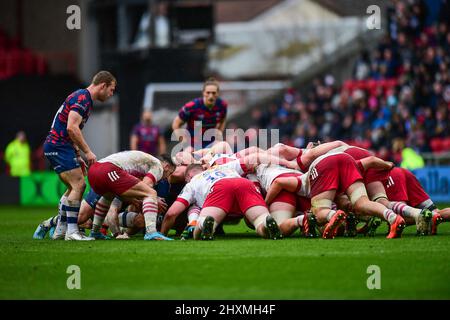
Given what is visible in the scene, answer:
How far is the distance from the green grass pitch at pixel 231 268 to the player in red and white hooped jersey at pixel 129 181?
48cm

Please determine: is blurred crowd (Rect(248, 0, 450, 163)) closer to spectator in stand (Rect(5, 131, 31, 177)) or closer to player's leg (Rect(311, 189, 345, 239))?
spectator in stand (Rect(5, 131, 31, 177))

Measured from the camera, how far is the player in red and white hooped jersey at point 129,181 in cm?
1298

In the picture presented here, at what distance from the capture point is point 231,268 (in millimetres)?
9969

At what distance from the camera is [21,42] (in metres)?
41.8

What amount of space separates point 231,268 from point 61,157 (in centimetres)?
437

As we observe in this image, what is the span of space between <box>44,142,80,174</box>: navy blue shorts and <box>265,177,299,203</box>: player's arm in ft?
8.73

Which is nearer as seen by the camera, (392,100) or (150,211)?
(150,211)

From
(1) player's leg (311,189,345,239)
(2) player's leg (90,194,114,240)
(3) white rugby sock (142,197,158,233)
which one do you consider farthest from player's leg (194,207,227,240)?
(2) player's leg (90,194,114,240)

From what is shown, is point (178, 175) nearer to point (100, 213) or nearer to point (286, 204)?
point (100, 213)

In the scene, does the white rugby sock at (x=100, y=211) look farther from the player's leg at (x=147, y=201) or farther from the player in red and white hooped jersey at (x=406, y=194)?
the player in red and white hooped jersey at (x=406, y=194)

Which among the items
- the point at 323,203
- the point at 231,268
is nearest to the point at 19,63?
the point at 323,203

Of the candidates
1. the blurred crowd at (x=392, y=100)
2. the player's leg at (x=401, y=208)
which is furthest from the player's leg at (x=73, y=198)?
the blurred crowd at (x=392, y=100)

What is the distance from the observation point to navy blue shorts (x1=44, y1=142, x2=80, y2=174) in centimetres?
1351

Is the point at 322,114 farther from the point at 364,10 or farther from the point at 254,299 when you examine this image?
the point at 254,299
